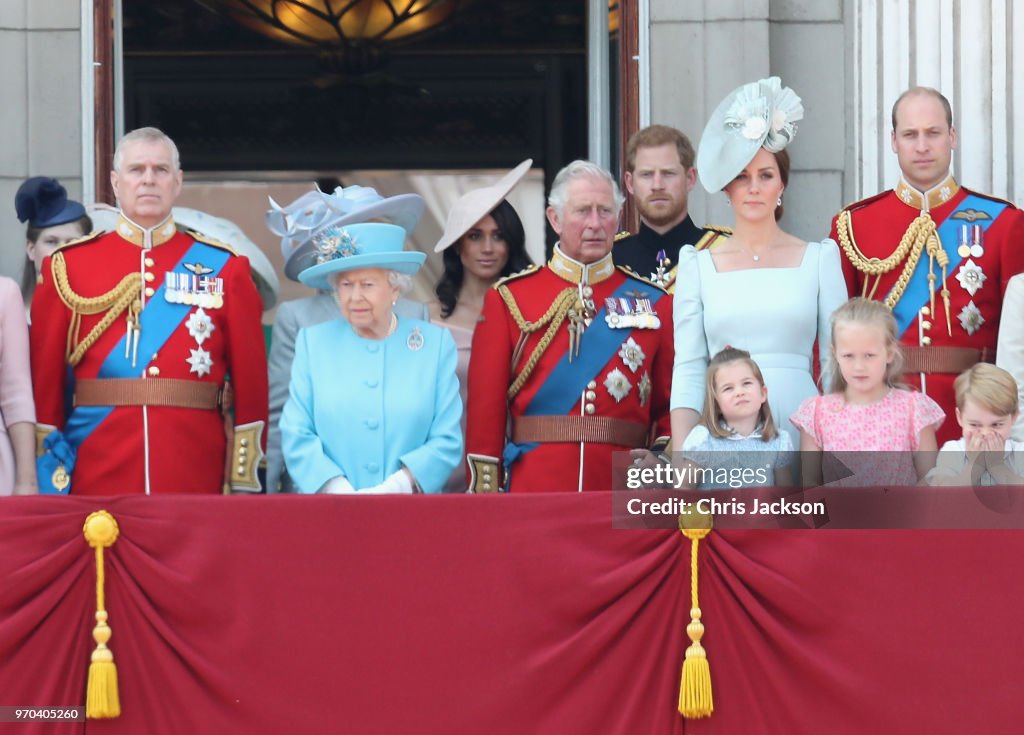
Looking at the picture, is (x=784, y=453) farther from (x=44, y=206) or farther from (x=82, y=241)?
(x=44, y=206)

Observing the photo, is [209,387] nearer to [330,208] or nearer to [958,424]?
[330,208]

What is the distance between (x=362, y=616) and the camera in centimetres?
514

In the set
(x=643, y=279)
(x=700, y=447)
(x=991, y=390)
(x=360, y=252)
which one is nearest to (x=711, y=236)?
(x=643, y=279)

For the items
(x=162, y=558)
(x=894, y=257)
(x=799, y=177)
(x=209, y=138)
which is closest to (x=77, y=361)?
(x=162, y=558)

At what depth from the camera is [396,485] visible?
5664mm

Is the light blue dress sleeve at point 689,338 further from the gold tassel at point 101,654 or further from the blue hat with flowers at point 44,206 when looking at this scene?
the blue hat with flowers at point 44,206

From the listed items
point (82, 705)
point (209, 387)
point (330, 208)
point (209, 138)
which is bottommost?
point (82, 705)

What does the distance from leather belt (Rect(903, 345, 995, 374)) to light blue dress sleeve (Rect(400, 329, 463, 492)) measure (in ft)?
4.01

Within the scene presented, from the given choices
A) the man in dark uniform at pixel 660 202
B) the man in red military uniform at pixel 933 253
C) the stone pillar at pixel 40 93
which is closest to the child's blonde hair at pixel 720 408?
the man in red military uniform at pixel 933 253

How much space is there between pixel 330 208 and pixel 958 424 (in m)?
1.92

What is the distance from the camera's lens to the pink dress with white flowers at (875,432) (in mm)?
5238

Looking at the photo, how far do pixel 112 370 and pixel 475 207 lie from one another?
1.30 metres

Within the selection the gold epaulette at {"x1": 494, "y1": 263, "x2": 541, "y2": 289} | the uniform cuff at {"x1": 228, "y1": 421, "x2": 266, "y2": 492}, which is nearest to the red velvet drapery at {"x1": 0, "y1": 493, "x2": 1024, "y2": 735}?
the uniform cuff at {"x1": 228, "y1": 421, "x2": 266, "y2": 492}

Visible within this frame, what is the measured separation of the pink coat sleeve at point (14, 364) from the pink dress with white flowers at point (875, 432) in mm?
1992
